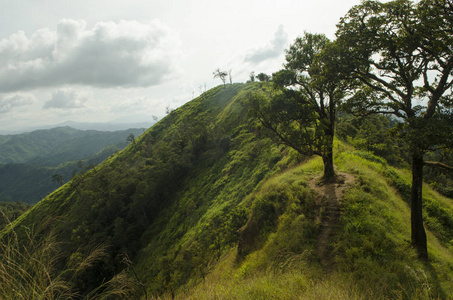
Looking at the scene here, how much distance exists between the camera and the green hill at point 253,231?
523cm

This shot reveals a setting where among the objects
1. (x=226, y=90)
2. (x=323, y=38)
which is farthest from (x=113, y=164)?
(x=323, y=38)

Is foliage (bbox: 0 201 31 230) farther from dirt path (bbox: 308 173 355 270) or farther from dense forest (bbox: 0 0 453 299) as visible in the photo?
dirt path (bbox: 308 173 355 270)

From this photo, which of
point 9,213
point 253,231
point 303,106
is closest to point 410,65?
point 303,106

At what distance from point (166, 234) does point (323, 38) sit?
123 feet

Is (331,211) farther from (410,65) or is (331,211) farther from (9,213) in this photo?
(9,213)

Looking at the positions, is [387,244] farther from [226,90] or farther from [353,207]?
[226,90]

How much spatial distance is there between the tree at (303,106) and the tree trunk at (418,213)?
4.84m

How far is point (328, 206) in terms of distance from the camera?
40.8 feet

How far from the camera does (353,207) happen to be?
38.1 feet

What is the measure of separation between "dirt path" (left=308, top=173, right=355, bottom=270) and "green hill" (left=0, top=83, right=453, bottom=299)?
6 cm

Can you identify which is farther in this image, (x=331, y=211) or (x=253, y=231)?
(x=253, y=231)

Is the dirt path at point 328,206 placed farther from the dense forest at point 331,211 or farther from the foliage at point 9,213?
the foliage at point 9,213

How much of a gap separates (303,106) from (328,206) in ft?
22.8

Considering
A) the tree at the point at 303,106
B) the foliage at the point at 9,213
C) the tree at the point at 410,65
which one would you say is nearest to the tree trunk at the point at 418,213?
the tree at the point at 410,65
